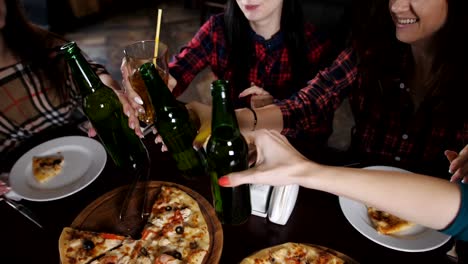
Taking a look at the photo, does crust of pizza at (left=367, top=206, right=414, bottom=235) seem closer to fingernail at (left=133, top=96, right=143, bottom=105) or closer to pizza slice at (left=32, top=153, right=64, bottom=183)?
fingernail at (left=133, top=96, right=143, bottom=105)

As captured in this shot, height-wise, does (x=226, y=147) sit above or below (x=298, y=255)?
above

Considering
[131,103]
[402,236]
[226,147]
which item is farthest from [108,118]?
[402,236]

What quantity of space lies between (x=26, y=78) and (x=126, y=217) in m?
1.00

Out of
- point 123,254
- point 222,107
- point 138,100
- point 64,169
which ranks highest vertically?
point 222,107

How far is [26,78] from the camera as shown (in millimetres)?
1711

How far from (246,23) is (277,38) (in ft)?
0.60

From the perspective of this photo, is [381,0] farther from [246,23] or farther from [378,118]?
[246,23]

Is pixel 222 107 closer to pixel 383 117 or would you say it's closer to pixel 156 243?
pixel 156 243

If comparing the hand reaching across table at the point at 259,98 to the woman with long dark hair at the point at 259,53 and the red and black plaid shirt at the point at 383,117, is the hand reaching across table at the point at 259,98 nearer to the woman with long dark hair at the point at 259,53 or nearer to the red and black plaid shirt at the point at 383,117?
the woman with long dark hair at the point at 259,53

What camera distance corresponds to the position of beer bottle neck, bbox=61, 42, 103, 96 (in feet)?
3.50

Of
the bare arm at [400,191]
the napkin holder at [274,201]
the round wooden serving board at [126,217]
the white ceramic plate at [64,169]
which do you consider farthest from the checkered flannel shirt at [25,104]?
the bare arm at [400,191]

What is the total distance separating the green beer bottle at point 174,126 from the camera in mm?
1083

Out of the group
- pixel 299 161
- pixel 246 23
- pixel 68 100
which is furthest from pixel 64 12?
pixel 299 161

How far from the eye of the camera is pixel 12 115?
66.9 inches
